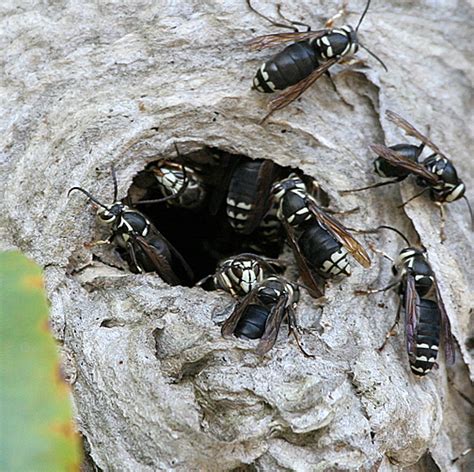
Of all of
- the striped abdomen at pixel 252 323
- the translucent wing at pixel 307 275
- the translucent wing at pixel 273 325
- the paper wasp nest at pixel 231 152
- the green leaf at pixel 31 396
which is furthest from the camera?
the translucent wing at pixel 307 275

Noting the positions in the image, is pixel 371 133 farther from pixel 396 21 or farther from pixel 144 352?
pixel 144 352

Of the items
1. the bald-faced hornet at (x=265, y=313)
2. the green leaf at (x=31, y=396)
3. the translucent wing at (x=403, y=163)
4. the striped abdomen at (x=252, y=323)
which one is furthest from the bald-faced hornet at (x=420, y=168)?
the green leaf at (x=31, y=396)

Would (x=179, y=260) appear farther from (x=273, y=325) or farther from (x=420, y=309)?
(x=420, y=309)

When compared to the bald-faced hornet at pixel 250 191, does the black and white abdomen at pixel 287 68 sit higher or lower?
higher

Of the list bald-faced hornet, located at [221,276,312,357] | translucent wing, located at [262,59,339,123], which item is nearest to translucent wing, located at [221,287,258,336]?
bald-faced hornet, located at [221,276,312,357]

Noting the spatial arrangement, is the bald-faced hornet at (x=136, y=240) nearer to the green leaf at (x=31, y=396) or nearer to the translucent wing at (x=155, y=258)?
the translucent wing at (x=155, y=258)

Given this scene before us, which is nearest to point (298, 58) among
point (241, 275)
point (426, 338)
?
point (241, 275)

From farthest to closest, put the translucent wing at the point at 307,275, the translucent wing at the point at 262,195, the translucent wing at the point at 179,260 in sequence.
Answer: the translucent wing at the point at 262,195
the translucent wing at the point at 179,260
the translucent wing at the point at 307,275
